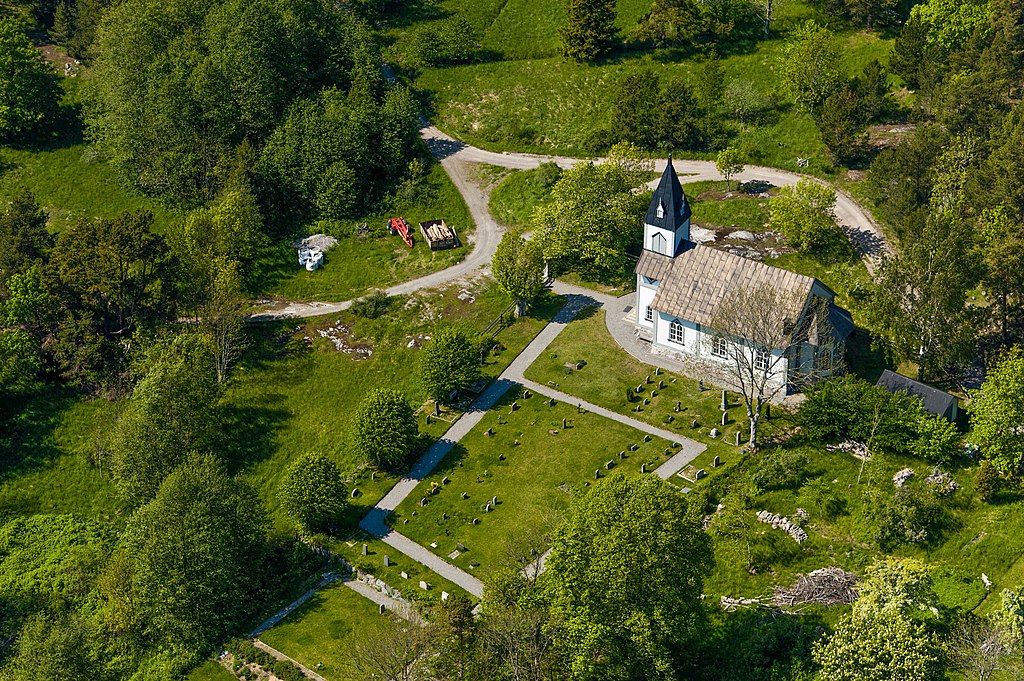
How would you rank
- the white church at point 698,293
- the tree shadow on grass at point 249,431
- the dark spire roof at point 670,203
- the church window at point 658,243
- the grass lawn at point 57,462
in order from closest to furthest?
the white church at point 698,293
the dark spire roof at point 670,203
the grass lawn at point 57,462
the tree shadow on grass at point 249,431
the church window at point 658,243

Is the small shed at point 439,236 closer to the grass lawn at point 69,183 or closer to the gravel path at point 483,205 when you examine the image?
the gravel path at point 483,205

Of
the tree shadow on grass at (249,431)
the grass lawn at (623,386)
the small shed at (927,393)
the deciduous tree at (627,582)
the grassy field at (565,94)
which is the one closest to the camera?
the deciduous tree at (627,582)

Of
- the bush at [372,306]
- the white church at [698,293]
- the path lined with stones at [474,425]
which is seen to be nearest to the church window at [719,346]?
the white church at [698,293]

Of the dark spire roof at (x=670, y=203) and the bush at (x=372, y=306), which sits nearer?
the dark spire roof at (x=670, y=203)

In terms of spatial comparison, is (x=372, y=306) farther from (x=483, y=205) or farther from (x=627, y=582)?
(x=627, y=582)

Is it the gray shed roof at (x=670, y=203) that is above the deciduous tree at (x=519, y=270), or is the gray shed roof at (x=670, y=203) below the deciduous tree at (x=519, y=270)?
above

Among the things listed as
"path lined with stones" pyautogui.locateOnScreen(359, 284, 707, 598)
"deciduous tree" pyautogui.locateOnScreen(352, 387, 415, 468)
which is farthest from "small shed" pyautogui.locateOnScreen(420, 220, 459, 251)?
"deciduous tree" pyautogui.locateOnScreen(352, 387, 415, 468)

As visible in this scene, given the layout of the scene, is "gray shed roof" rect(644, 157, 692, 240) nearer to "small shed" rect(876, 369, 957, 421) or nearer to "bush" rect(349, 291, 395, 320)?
"small shed" rect(876, 369, 957, 421)
